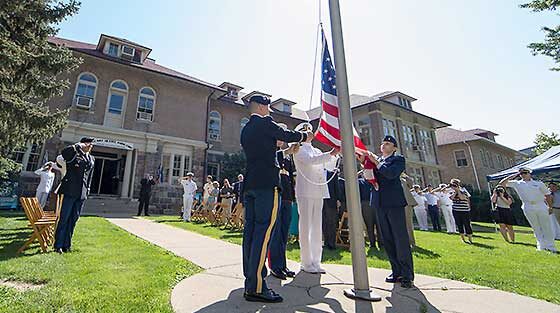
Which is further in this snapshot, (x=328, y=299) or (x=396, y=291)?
(x=396, y=291)

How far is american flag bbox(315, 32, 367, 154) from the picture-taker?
3904mm

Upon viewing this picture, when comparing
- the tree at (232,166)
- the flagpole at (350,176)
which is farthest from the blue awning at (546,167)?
the tree at (232,166)

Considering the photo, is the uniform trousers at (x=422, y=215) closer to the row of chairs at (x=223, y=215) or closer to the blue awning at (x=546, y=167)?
the blue awning at (x=546, y=167)

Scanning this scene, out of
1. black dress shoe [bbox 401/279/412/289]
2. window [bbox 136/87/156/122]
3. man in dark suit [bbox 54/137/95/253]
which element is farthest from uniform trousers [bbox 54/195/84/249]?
window [bbox 136/87/156/122]

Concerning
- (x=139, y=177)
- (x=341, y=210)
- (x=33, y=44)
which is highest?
(x=33, y=44)

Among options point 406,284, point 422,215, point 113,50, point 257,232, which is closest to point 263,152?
point 257,232

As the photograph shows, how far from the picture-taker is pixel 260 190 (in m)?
2.92

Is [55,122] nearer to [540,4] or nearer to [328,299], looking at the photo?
[328,299]

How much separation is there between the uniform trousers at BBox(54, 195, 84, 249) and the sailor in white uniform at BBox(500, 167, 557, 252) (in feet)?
35.5

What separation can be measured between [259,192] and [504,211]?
1064 cm

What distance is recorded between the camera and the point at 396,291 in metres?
3.13

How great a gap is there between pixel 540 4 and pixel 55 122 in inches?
700

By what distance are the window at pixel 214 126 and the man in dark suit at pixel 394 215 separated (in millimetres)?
19997

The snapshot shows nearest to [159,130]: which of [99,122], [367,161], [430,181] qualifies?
[99,122]
